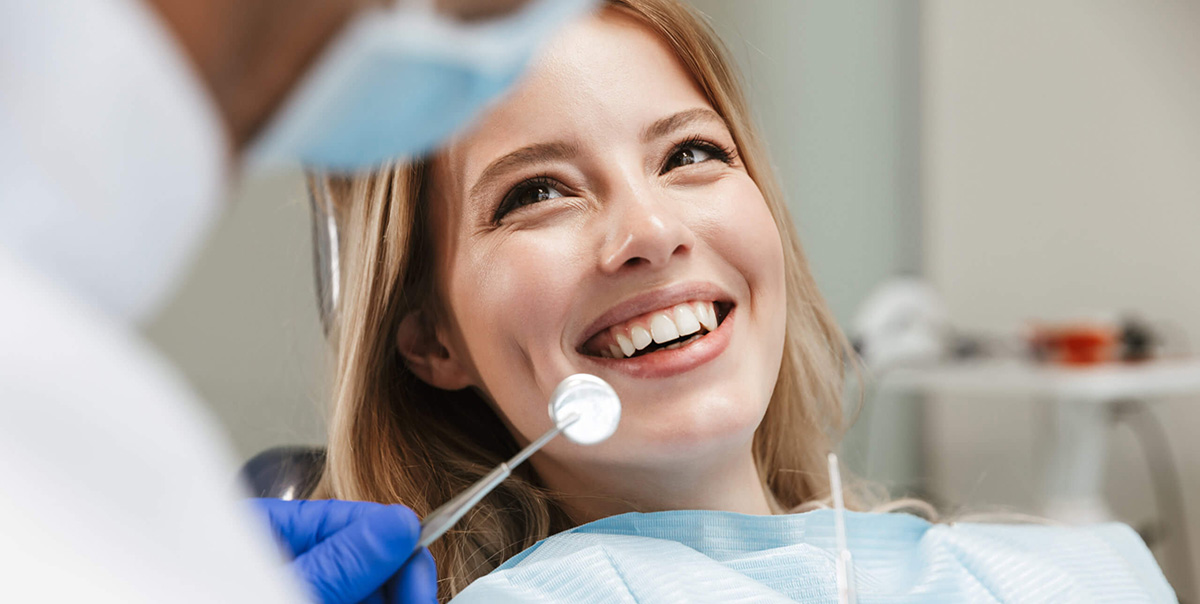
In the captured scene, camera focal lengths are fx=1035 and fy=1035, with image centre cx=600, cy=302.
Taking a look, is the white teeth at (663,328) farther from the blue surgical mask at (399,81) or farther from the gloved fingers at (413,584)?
the blue surgical mask at (399,81)

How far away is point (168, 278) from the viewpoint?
42cm

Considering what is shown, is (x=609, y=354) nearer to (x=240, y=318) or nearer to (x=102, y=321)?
(x=102, y=321)

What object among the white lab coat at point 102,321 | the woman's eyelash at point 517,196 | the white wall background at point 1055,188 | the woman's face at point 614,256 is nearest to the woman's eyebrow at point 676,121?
the woman's face at point 614,256

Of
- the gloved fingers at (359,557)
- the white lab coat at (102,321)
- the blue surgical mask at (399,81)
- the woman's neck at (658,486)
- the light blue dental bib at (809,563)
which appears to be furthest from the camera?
the woman's neck at (658,486)

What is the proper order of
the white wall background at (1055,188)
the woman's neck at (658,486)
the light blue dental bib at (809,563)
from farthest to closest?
1. the white wall background at (1055,188)
2. the woman's neck at (658,486)
3. the light blue dental bib at (809,563)

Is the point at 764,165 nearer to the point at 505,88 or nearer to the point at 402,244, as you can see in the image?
the point at 402,244

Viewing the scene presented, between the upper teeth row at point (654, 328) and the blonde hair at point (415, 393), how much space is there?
219 millimetres

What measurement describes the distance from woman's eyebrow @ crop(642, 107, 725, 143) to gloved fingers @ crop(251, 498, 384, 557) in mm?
444

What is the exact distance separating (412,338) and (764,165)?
18.1 inches

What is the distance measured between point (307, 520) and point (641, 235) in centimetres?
36

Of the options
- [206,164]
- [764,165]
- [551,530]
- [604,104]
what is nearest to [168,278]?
[206,164]

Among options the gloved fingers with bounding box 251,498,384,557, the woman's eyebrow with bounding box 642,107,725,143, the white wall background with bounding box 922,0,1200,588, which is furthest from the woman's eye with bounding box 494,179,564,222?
the white wall background with bounding box 922,0,1200,588

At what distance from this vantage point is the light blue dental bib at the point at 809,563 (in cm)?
89

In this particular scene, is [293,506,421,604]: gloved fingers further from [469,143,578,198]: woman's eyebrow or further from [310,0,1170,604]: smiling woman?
[469,143,578,198]: woman's eyebrow
